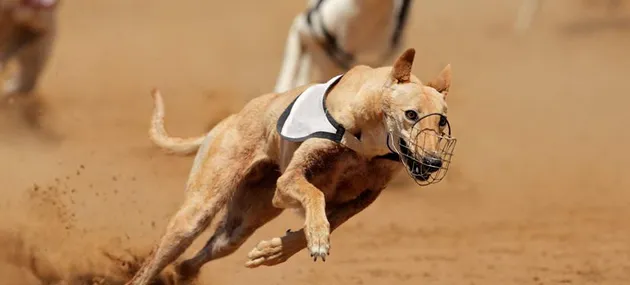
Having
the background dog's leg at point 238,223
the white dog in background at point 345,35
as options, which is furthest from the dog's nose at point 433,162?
the white dog in background at point 345,35

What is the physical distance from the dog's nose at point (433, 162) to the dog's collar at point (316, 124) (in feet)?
0.92

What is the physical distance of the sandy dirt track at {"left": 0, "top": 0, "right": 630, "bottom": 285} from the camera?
5266mm

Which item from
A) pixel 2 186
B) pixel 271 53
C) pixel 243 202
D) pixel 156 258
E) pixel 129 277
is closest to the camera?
pixel 156 258

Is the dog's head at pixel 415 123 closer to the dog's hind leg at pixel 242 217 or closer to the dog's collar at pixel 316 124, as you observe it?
the dog's collar at pixel 316 124

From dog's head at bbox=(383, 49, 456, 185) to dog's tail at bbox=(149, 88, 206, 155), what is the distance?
50.6 inches

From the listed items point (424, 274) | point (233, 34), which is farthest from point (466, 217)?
point (233, 34)

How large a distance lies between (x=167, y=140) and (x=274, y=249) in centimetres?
117

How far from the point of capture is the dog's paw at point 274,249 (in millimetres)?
3641

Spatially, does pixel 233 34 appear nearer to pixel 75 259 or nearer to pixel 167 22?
pixel 167 22

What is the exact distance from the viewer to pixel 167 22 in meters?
12.9

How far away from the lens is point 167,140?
4629 mm

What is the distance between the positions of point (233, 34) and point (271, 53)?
88cm

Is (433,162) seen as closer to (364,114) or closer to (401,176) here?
(364,114)

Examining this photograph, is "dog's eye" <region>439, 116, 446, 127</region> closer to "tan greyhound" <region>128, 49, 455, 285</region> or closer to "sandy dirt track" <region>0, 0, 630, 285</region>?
"tan greyhound" <region>128, 49, 455, 285</region>
